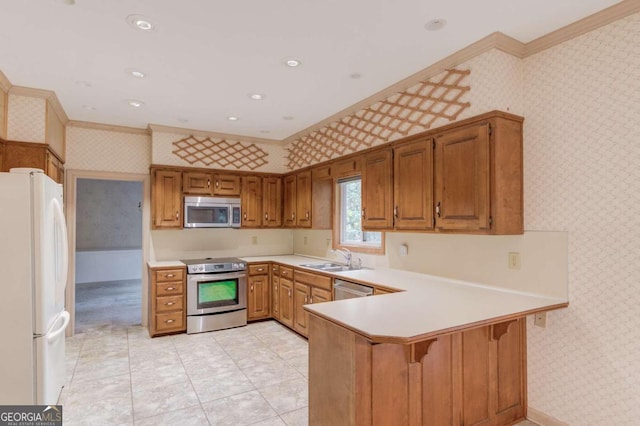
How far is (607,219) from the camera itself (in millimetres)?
2072

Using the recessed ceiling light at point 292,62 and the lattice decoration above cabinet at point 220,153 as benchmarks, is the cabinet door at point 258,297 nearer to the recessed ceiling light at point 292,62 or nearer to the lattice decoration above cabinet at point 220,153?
the lattice decoration above cabinet at point 220,153

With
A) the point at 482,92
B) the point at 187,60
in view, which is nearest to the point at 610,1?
the point at 482,92

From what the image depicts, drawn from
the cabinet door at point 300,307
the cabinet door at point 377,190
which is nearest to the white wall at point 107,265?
the cabinet door at point 300,307

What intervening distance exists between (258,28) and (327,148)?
2.15 meters

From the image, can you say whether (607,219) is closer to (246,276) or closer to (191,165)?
(246,276)

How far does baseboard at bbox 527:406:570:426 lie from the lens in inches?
90.0

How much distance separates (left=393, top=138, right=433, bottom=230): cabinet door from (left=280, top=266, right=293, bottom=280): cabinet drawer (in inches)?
69.7

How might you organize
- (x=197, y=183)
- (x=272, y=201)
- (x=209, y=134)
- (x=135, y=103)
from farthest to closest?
(x=272, y=201), (x=209, y=134), (x=197, y=183), (x=135, y=103)

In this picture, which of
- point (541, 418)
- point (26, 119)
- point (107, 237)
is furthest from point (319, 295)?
point (107, 237)

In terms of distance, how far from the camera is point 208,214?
15.8ft

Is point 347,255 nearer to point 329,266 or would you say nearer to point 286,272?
point 329,266

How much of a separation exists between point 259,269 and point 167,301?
1.20 m

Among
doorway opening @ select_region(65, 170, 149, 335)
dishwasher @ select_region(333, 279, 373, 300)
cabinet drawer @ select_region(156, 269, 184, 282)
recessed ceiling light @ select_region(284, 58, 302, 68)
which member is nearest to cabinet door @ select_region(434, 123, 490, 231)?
dishwasher @ select_region(333, 279, 373, 300)

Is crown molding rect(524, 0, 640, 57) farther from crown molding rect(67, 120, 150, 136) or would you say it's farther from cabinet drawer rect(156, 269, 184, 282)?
crown molding rect(67, 120, 150, 136)
